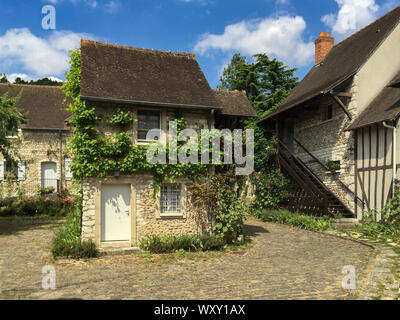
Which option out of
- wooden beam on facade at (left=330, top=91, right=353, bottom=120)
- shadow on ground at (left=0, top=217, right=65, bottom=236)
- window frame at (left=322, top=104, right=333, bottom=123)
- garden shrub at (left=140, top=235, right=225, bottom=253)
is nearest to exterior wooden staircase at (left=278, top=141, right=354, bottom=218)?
window frame at (left=322, top=104, right=333, bottom=123)

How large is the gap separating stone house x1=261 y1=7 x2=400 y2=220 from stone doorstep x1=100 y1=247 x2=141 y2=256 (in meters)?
7.19

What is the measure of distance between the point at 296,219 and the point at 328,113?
475 cm

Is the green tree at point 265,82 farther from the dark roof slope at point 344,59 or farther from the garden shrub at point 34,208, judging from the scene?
the garden shrub at point 34,208

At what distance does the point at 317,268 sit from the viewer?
754 centimetres

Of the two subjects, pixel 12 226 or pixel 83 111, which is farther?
pixel 12 226

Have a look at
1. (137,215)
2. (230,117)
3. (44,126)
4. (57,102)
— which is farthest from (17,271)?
(57,102)

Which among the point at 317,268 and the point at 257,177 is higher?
the point at 257,177

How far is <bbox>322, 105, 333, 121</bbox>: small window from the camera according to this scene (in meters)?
14.5

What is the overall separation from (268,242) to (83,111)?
6359 mm

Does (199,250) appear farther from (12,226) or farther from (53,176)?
(53,176)

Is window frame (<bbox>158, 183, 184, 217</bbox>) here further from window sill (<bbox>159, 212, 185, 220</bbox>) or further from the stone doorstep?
the stone doorstep

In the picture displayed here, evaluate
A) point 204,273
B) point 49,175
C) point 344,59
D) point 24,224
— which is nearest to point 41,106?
point 49,175

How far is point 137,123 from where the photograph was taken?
33.0 ft

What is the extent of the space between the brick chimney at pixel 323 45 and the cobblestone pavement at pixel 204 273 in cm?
1144
